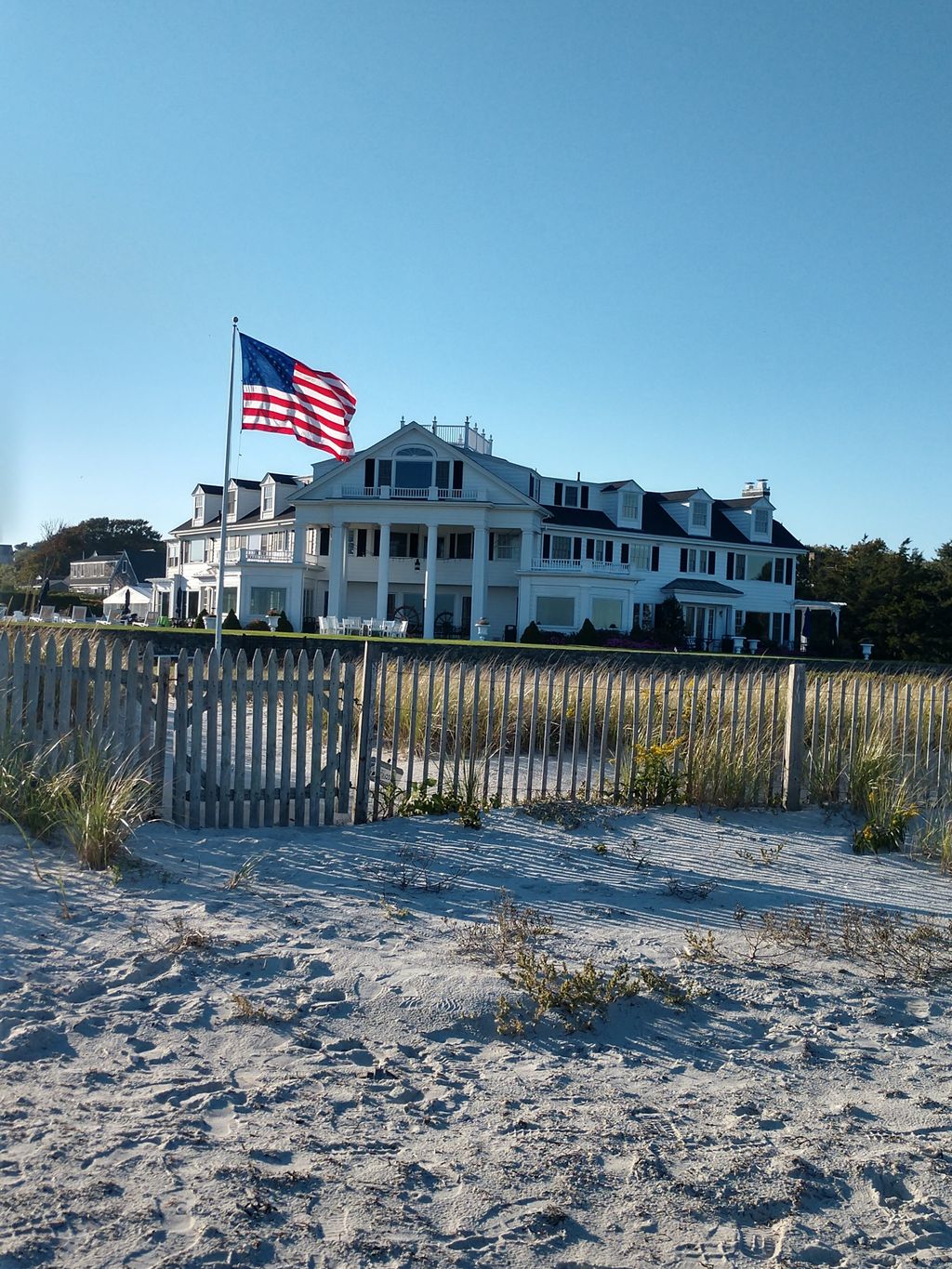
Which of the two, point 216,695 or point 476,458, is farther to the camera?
point 476,458

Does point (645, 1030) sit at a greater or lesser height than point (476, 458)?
lesser

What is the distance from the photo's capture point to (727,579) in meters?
53.1

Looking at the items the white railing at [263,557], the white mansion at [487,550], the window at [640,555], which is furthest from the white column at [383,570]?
the window at [640,555]

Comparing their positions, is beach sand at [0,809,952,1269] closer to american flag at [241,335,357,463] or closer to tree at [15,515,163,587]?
american flag at [241,335,357,463]

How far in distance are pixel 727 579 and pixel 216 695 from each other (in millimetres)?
48033

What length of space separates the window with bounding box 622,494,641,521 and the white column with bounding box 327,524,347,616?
554 inches

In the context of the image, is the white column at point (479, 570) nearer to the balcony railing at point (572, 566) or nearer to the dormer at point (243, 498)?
the balcony railing at point (572, 566)

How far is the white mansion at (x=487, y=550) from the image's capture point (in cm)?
4619

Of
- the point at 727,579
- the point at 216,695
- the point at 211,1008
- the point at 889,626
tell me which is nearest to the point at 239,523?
the point at 727,579

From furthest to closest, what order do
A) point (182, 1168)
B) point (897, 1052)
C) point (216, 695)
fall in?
1. point (216, 695)
2. point (897, 1052)
3. point (182, 1168)

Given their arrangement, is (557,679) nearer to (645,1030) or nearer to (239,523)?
(645,1030)

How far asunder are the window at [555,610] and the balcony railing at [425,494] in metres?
5.65

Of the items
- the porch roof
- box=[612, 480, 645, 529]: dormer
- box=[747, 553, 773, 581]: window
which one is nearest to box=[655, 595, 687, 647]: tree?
the porch roof

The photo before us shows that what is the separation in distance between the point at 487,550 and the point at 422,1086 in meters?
44.2
